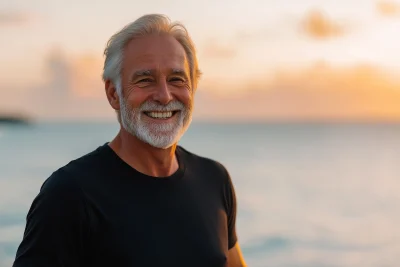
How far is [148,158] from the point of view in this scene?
265 cm

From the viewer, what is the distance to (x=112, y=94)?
274 centimetres

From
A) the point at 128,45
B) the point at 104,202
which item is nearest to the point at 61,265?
the point at 104,202

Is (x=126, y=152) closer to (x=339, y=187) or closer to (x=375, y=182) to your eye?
(x=339, y=187)

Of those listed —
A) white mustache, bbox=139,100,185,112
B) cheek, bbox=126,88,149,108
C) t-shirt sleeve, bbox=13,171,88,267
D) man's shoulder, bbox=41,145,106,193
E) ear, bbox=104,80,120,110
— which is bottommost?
t-shirt sleeve, bbox=13,171,88,267

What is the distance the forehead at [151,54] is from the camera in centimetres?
259

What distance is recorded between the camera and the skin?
2584 mm

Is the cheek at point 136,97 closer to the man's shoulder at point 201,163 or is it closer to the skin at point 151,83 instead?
the skin at point 151,83

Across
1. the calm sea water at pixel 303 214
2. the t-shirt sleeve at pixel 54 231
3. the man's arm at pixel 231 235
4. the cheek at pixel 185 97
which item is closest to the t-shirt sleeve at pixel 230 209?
the man's arm at pixel 231 235

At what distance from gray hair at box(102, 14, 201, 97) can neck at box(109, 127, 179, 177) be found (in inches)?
7.7

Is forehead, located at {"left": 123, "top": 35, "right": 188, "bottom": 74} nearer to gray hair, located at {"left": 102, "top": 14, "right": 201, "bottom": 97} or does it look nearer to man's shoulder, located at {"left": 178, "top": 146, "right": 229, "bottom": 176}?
gray hair, located at {"left": 102, "top": 14, "right": 201, "bottom": 97}

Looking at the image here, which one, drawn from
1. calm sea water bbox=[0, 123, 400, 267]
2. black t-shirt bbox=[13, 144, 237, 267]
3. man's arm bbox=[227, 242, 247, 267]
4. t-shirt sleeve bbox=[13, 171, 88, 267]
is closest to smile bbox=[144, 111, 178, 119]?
black t-shirt bbox=[13, 144, 237, 267]

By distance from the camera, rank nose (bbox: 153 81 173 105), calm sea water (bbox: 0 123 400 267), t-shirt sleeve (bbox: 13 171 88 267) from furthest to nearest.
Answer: calm sea water (bbox: 0 123 400 267) → nose (bbox: 153 81 173 105) → t-shirt sleeve (bbox: 13 171 88 267)

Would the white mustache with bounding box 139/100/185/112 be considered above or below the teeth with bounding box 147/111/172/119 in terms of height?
above

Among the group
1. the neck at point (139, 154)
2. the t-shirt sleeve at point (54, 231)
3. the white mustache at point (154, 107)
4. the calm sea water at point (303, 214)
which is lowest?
the t-shirt sleeve at point (54, 231)
